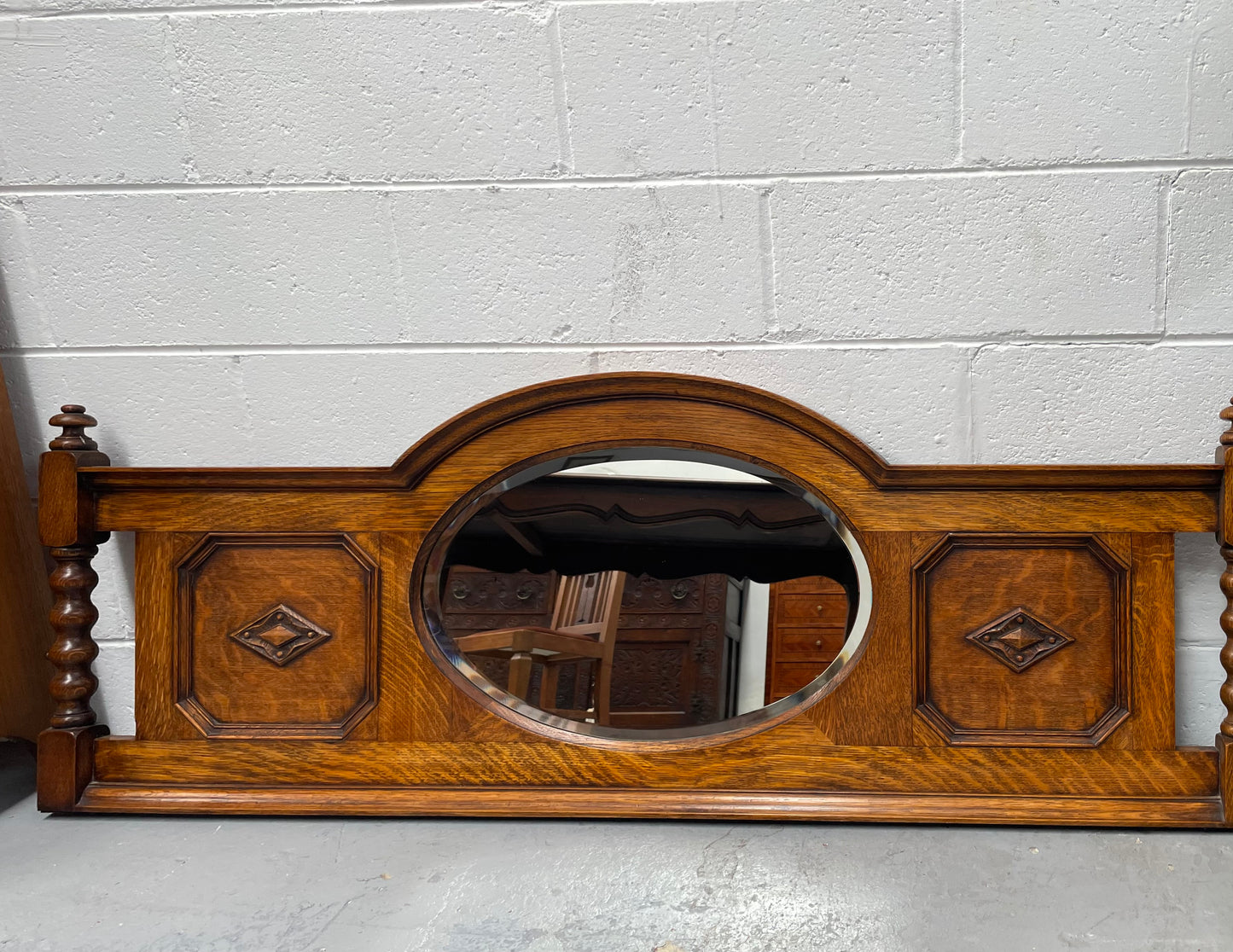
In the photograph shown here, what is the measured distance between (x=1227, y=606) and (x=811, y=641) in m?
0.48

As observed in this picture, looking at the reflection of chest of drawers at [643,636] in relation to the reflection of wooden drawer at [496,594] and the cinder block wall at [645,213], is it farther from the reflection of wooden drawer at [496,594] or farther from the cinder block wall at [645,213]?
the cinder block wall at [645,213]

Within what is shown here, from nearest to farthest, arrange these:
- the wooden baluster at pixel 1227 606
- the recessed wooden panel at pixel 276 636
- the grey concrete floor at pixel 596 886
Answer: the grey concrete floor at pixel 596 886
the wooden baluster at pixel 1227 606
the recessed wooden panel at pixel 276 636

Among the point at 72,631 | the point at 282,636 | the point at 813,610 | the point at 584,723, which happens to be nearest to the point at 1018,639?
the point at 813,610

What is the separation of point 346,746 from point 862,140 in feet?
3.14

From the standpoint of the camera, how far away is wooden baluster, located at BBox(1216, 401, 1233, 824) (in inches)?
39.1

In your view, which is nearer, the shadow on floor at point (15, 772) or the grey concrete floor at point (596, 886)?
the grey concrete floor at point (596, 886)

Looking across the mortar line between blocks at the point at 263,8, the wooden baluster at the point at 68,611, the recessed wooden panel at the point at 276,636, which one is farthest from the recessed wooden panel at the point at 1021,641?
the wooden baluster at the point at 68,611

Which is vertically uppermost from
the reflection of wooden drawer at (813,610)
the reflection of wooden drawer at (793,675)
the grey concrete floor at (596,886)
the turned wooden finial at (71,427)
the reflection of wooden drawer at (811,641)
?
the turned wooden finial at (71,427)

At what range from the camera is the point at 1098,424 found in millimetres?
1095

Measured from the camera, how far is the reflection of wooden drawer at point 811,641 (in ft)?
3.51

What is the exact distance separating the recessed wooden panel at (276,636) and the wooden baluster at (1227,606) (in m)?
0.98

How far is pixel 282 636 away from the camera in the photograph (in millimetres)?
1105

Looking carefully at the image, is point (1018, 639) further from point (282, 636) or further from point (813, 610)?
point (282, 636)

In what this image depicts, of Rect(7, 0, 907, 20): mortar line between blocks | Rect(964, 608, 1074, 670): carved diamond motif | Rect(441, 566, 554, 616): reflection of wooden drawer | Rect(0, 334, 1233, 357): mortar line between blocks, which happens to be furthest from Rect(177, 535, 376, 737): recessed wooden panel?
Rect(964, 608, 1074, 670): carved diamond motif
